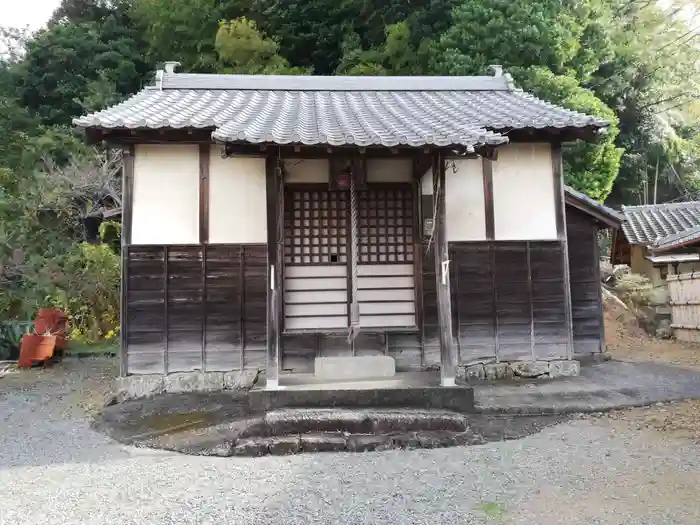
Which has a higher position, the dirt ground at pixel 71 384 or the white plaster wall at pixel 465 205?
the white plaster wall at pixel 465 205

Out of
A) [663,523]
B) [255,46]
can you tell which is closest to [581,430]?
[663,523]

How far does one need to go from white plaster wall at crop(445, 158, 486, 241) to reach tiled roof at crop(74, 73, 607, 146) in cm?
97

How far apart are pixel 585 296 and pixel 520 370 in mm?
2331

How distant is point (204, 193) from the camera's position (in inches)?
324

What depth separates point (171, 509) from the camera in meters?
4.00

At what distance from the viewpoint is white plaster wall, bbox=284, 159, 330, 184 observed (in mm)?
8547

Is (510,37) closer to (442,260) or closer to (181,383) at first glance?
(442,260)

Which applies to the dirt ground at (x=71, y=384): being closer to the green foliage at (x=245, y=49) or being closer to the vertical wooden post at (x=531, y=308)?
the vertical wooden post at (x=531, y=308)

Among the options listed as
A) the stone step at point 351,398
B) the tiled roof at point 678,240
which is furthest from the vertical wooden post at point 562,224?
the tiled roof at point 678,240

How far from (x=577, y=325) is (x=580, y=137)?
372cm

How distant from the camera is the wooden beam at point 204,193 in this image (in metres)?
8.23

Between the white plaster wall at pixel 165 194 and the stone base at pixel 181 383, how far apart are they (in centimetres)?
220

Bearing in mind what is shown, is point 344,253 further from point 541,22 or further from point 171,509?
point 541,22

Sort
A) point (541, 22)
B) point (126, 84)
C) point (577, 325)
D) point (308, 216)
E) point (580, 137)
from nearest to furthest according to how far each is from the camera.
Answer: point (580, 137), point (308, 216), point (577, 325), point (541, 22), point (126, 84)
